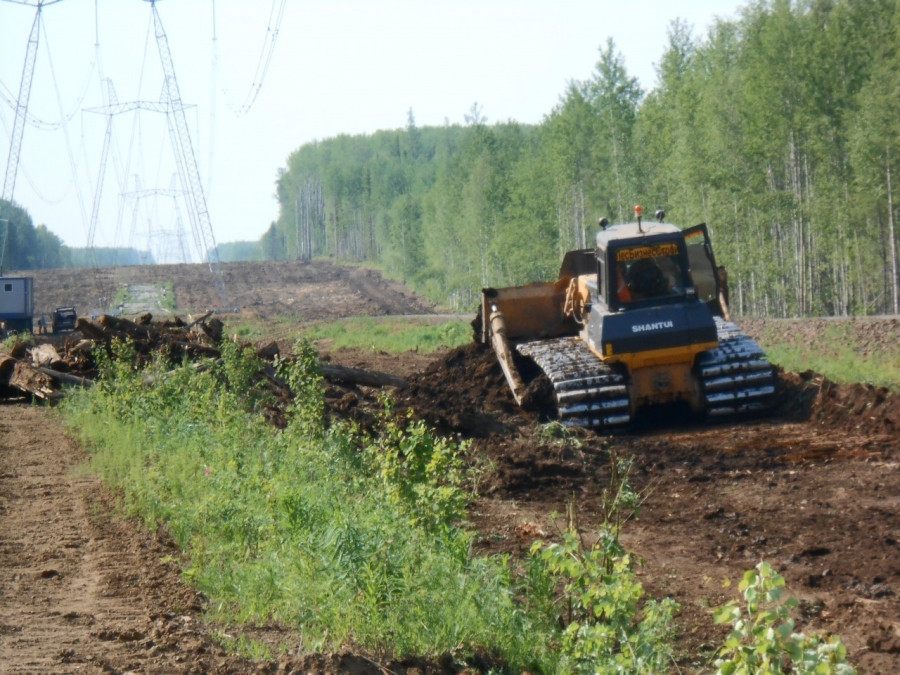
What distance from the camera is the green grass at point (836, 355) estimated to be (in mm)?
19312

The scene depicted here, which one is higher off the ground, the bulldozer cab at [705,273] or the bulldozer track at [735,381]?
the bulldozer cab at [705,273]

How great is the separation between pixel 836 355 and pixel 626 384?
9.48 metres

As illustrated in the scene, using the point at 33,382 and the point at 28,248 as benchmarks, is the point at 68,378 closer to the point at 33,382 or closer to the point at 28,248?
the point at 33,382

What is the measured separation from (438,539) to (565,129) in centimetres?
4903

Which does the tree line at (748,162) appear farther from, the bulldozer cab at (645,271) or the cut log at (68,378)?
the cut log at (68,378)

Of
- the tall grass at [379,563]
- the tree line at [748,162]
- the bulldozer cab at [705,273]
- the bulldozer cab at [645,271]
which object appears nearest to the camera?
the tall grass at [379,563]

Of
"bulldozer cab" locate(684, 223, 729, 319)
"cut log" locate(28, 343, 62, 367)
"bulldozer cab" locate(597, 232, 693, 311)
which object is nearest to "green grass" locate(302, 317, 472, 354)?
"cut log" locate(28, 343, 62, 367)

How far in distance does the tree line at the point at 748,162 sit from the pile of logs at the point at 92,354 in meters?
23.6

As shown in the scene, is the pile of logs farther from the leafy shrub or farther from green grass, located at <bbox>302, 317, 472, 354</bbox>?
the leafy shrub

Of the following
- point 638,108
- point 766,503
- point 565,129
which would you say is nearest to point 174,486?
point 766,503

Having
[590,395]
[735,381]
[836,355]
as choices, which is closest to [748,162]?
[836,355]

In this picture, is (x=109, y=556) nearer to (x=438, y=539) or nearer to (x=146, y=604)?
(x=146, y=604)

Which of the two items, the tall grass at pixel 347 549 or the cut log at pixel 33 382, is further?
the cut log at pixel 33 382

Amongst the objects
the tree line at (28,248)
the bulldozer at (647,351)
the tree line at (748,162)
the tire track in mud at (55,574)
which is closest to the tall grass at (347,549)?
the tire track in mud at (55,574)
